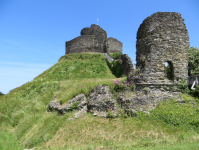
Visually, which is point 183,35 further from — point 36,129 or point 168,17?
point 36,129

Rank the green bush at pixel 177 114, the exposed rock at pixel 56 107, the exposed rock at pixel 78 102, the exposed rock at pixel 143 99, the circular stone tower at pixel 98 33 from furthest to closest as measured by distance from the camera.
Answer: the circular stone tower at pixel 98 33
the exposed rock at pixel 56 107
the exposed rock at pixel 78 102
the exposed rock at pixel 143 99
the green bush at pixel 177 114

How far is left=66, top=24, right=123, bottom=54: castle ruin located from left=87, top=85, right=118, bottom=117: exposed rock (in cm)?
2012

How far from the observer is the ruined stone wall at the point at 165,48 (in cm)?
944

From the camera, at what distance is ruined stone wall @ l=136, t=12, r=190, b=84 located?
31.0ft

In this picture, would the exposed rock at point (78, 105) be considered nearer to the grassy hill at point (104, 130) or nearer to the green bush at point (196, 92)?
the grassy hill at point (104, 130)

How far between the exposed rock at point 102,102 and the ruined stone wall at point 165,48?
8.29ft

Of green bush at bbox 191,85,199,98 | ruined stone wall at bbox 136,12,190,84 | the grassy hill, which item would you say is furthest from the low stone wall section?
green bush at bbox 191,85,199,98

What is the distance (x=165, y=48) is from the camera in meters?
9.50

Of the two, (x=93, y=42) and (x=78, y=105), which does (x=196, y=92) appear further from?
(x=93, y=42)

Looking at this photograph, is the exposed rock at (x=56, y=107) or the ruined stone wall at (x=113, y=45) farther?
the ruined stone wall at (x=113, y=45)

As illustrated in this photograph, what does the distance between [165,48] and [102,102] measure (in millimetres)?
5620

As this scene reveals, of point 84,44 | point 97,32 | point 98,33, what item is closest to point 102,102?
point 84,44

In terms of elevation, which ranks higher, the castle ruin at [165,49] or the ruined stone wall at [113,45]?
the ruined stone wall at [113,45]

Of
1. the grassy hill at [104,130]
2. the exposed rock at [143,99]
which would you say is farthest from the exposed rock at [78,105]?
the exposed rock at [143,99]
